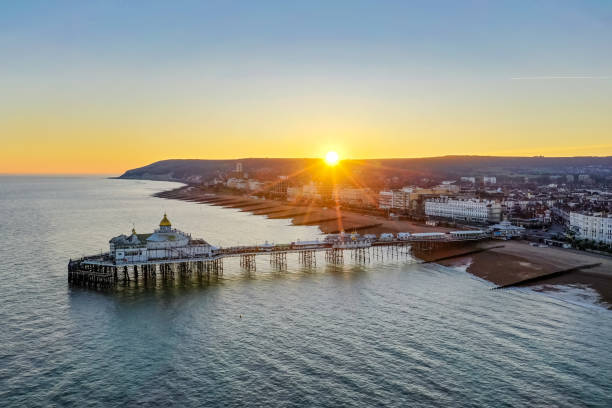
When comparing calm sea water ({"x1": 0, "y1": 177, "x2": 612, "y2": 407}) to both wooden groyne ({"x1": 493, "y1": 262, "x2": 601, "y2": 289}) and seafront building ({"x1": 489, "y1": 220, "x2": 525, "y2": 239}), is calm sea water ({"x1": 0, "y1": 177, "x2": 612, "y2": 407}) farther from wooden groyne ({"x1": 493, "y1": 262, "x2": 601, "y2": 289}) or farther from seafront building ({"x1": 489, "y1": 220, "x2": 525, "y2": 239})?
seafront building ({"x1": 489, "y1": 220, "x2": 525, "y2": 239})

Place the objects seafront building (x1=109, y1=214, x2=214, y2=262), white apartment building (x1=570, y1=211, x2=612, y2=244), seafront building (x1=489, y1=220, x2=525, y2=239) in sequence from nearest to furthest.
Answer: seafront building (x1=109, y1=214, x2=214, y2=262) → white apartment building (x1=570, y1=211, x2=612, y2=244) → seafront building (x1=489, y1=220, x2=525, y2=239)

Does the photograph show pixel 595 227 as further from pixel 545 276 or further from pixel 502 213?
pixel 502 213

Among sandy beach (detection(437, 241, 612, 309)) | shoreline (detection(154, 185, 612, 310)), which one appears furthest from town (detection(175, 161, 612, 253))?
sandy beach (detection(437, 241, 612, 309))

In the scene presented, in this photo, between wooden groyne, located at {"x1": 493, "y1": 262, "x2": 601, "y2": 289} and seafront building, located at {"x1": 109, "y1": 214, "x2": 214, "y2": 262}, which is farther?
seafront building, located at {"x1": 109, "y1": 214, "x2": 214, "y2": 262}

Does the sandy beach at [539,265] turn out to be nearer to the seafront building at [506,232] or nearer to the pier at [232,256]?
the seafront building at [506,232]

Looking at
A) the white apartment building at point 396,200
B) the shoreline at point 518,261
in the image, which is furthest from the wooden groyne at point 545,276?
the white apartment building at point 396,200

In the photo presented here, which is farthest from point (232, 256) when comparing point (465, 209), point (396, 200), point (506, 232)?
point (396, 200)
